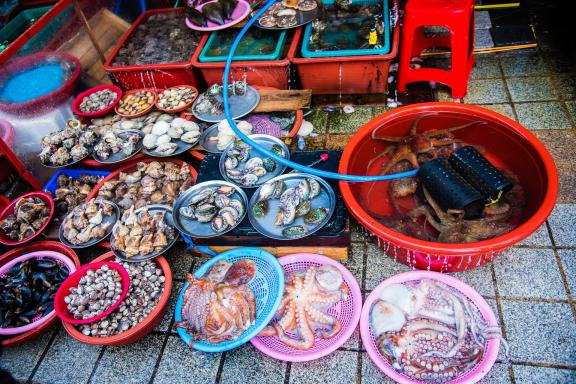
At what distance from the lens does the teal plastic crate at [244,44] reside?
14.9 feet

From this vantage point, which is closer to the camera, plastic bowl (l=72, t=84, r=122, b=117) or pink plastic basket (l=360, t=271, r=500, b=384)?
pink plastic basket (l=360, t=271, r=500, b=384)

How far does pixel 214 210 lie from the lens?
3350 mm

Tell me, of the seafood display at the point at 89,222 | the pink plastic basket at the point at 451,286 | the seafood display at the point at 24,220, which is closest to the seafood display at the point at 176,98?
the seafood display at the point at 89,222

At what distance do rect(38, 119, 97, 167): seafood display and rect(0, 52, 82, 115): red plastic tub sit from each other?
1.16 feet

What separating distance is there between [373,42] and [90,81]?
3.41 meters

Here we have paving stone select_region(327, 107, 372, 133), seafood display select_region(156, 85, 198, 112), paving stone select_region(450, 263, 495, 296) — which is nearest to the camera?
paving stone select_region(450, 263, 495, 296)

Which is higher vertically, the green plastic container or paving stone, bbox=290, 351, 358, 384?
the green plastic container

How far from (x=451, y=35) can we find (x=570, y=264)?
7.27 feet

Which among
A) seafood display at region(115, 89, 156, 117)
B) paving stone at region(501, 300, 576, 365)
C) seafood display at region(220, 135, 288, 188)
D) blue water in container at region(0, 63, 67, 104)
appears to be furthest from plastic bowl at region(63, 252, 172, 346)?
blue water in container at region(0, 63, 67, 104)

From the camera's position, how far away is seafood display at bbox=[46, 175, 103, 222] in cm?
387

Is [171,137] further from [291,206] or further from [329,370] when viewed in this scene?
[329,370]

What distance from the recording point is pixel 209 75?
461 cm

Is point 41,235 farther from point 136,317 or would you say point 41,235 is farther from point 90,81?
point 90,81

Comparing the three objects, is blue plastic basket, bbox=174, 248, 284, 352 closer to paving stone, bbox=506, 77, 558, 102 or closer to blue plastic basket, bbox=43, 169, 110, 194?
blue plastic basket, bbox=43, 169, 110, 194
